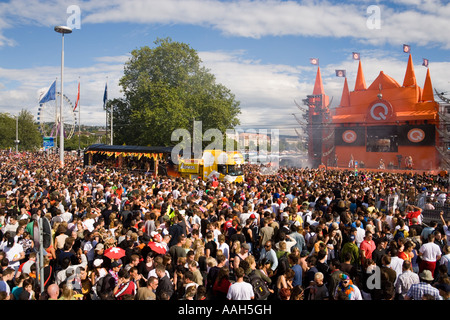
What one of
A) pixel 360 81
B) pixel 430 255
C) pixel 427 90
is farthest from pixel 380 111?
pixel 430 255

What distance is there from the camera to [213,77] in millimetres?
44688

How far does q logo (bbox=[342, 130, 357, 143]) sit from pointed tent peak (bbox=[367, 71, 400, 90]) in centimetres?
709

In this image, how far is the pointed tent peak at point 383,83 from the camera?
44037 millimetres

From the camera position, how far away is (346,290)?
16.9 ft

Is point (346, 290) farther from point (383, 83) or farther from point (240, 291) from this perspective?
point (383, 83)

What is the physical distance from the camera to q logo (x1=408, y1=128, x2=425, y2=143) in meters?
37.8

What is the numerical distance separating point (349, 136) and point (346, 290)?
132 feet

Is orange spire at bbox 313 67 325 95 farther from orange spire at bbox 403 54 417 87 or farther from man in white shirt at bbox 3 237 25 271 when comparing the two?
man in white shirt at bbox 3 237 25 271

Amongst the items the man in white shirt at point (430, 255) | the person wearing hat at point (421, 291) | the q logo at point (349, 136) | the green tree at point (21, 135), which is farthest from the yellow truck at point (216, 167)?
A: the green tree at point (21, 135)

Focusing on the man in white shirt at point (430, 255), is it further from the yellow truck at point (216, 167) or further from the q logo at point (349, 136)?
the q logo at point (349, 136)

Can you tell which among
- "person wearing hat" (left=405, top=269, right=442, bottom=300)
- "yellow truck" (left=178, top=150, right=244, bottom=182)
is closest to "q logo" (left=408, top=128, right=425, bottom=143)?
"yellow truck" (left=178, top=150, right=244, bottom=182)
